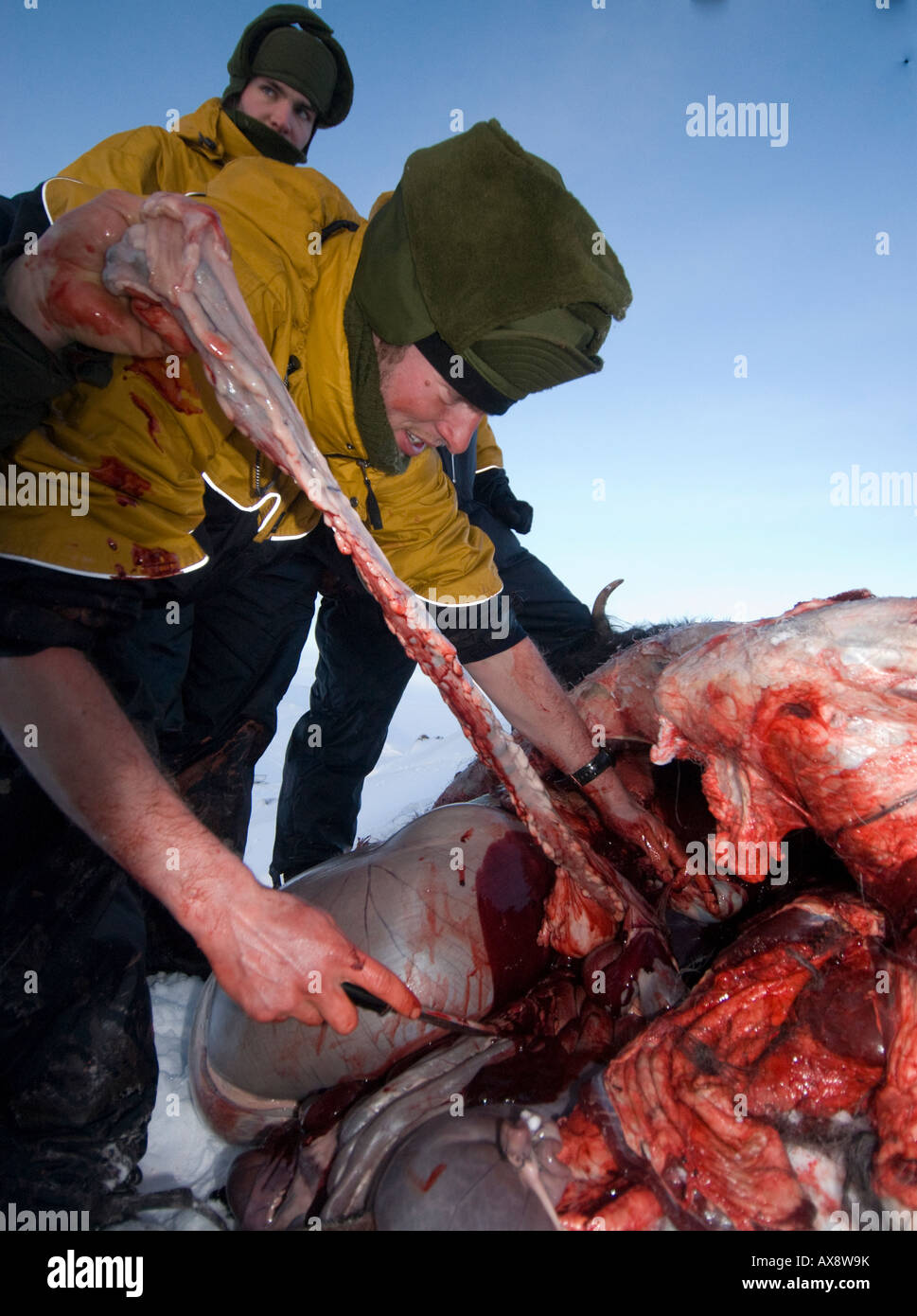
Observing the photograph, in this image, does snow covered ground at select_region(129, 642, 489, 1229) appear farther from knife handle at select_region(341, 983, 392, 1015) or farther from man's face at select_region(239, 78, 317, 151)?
man's face at select_region(239, 78, 317, 151)

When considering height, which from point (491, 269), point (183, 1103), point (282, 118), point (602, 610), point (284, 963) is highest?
point (282, 118)

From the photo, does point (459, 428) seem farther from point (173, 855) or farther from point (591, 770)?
point (173, 855)

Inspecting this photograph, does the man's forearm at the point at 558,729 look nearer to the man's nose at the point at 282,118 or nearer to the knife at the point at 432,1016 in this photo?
the knife at the point at 432,1016

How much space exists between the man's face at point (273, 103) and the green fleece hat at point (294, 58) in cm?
3

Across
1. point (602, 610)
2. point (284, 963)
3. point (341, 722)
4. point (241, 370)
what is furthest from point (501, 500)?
point (284, 963)

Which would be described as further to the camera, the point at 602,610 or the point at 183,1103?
the point at 602,610

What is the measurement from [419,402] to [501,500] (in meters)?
2.07

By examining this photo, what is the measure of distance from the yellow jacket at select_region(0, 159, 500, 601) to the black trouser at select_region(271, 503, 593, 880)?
1435 mm

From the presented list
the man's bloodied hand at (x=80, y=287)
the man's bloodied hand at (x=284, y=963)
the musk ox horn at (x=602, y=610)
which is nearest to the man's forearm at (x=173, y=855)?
the man's bloodied hand at (x=284, y=963)

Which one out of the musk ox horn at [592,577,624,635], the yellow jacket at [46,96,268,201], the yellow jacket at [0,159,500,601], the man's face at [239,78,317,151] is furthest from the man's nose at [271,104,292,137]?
the musk ox horn at [592,577,624,635]

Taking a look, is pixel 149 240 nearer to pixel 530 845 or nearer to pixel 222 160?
pixel 530 845

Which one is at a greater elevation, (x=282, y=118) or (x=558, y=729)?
(x=282, y=118)

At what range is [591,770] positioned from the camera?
7.46ft

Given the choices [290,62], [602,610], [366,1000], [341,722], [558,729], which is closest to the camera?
[366,1000]
